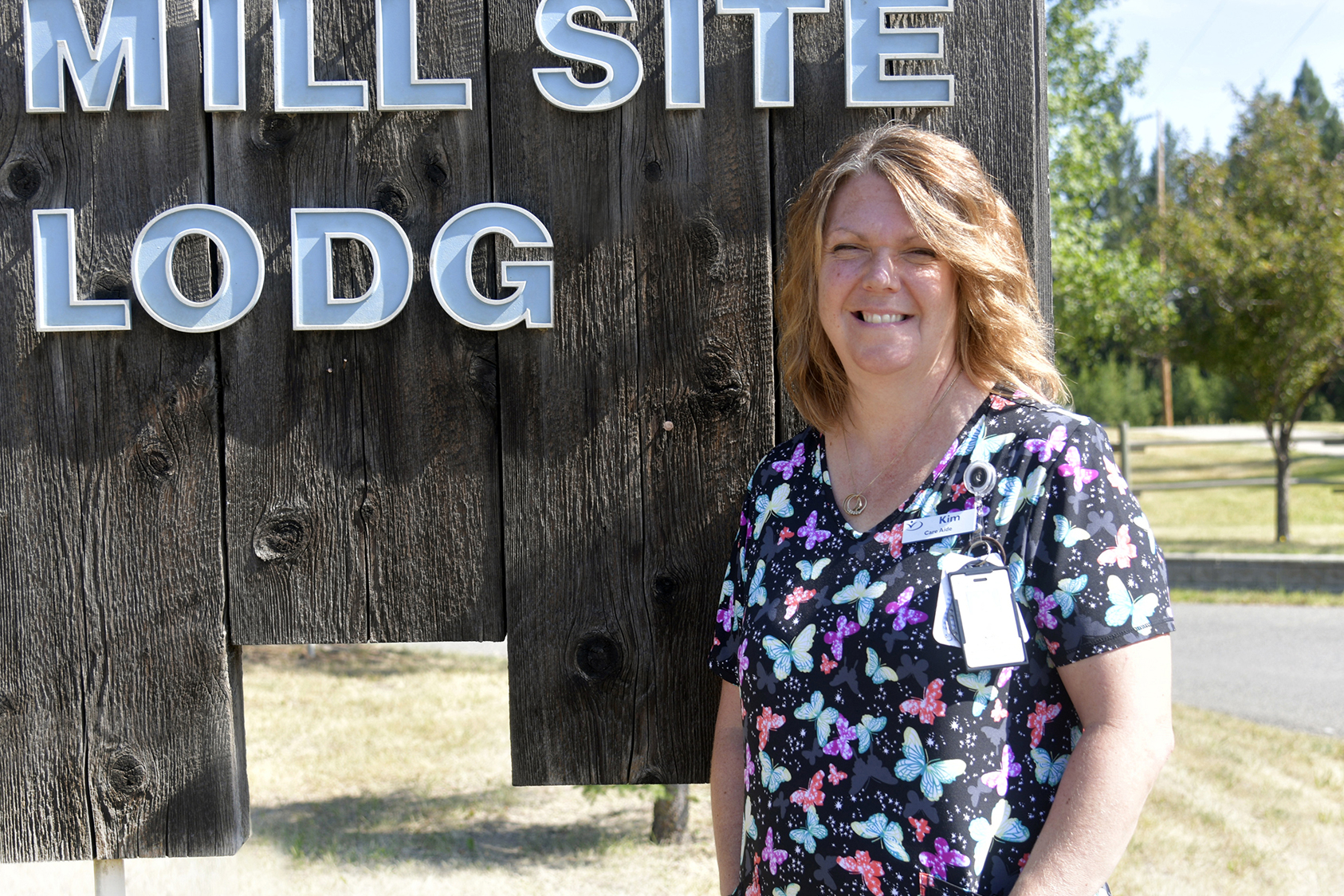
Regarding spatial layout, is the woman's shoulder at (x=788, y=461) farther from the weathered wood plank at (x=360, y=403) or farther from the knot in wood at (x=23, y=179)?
the knot in wood at (x=23, y=179)

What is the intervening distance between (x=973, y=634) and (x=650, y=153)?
3.41 feet

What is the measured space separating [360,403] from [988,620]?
3.80 feet

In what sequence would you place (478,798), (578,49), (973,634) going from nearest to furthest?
(973,634)
(578,49)
(478,798)

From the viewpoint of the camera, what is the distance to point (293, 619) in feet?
6.50

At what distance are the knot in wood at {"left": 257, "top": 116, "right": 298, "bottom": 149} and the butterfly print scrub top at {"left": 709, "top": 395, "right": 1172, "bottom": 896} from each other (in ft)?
3.89

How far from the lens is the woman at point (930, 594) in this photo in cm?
139

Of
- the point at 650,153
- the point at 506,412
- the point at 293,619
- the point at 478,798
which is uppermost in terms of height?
the point at 650,153

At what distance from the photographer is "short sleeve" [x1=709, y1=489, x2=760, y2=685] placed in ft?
5.82

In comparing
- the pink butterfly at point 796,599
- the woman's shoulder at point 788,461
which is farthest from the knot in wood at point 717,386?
the pink butterfly at point 796,599

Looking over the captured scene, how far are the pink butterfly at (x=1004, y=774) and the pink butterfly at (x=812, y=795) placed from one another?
207 mm

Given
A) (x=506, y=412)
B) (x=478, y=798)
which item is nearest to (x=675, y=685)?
(x=506, y=412)

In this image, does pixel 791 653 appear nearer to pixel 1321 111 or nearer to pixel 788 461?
pixel 788 461

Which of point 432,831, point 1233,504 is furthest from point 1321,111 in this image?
point 432,831

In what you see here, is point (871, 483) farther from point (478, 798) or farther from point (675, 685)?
point (478, 798)
